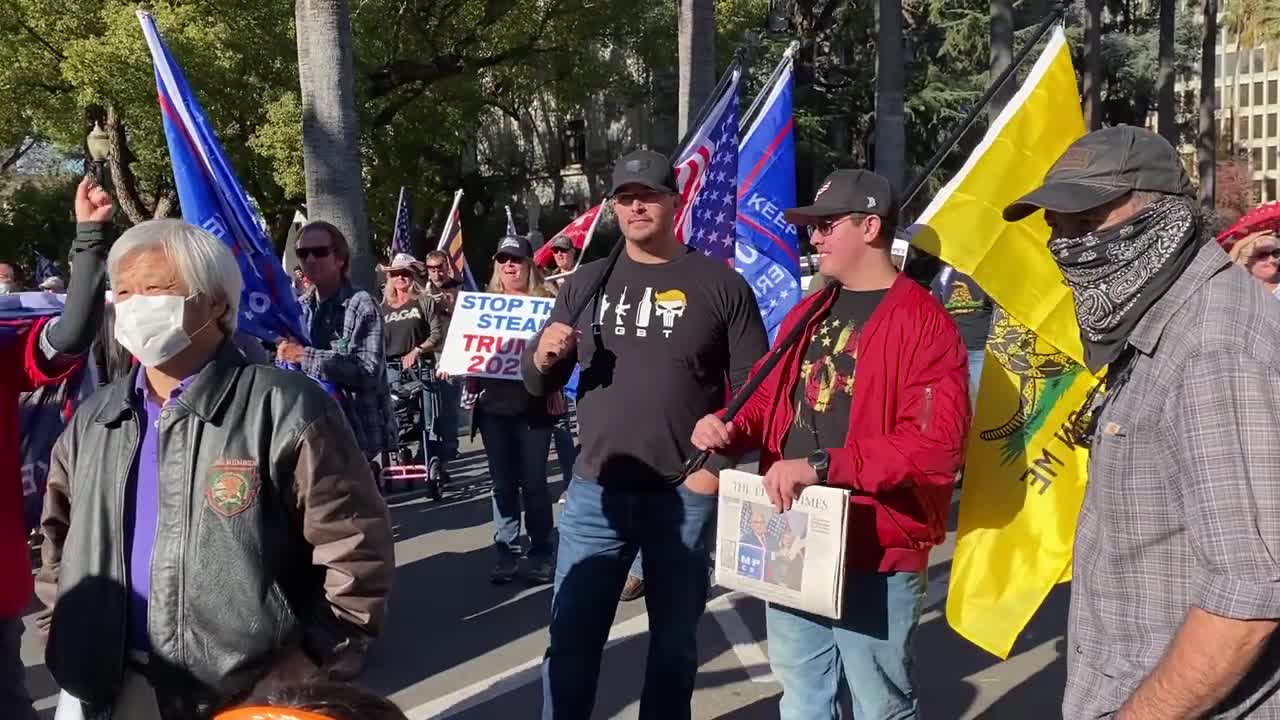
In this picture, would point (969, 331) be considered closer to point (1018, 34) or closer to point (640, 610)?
point (640, 610)

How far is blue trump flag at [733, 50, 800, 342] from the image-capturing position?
23.2 feet

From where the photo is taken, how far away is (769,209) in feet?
23.4

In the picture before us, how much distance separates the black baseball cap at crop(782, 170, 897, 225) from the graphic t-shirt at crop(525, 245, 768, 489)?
61cm

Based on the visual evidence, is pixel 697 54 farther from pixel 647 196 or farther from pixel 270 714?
pixel 270 714

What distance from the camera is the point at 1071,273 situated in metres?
2.34

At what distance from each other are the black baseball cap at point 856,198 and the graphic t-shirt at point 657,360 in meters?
0.61

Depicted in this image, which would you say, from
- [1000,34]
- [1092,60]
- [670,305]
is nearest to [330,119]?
[670,305]

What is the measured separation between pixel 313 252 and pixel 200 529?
3.36m

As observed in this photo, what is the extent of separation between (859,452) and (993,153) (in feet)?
4.12

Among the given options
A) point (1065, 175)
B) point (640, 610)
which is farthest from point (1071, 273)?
point (640, 610)

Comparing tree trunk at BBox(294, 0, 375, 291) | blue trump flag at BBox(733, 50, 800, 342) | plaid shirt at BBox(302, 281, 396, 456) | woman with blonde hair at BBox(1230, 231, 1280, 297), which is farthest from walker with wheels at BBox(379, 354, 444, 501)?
woman with blonde hair at BBox(1230, 231, 1280, 297)

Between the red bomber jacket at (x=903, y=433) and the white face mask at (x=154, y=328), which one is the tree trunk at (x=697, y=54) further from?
the white face mask at (x=154, y=328)

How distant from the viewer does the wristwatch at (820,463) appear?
325 centimetres

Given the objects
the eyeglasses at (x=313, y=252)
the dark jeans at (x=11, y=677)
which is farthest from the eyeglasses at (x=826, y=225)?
the eyeglasses at (x=313, y=252)
